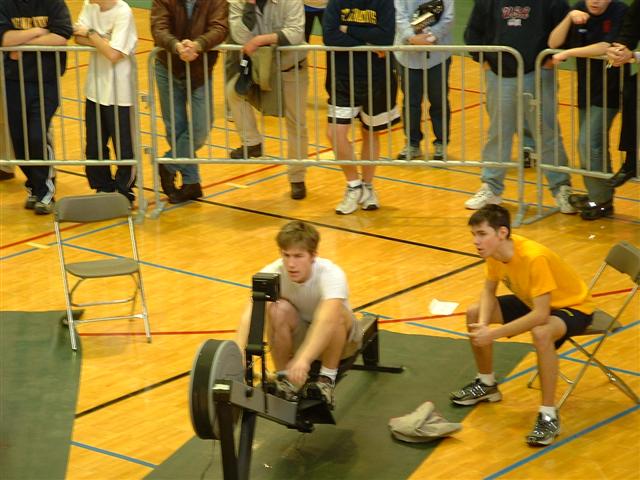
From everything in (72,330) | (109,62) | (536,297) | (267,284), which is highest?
(109,62)

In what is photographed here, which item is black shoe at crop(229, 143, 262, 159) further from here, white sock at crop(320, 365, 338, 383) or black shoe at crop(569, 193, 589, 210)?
white sock at crop(320, 365, 338, 383)

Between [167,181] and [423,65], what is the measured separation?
248 cm

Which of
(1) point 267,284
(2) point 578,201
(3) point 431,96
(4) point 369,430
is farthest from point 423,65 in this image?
(1) point 267,284

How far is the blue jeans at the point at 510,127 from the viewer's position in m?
9.91

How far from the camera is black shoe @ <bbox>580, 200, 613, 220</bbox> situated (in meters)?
→ 9.82

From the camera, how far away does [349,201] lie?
33.6 ft

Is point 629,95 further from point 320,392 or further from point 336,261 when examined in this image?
point 320,392

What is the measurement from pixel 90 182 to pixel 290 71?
6.33 feet

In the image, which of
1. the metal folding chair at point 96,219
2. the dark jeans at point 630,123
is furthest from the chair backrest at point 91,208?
the dark jeans at point 630,123

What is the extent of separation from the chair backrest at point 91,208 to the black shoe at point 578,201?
3.73m

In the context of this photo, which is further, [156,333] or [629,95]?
[629,95]

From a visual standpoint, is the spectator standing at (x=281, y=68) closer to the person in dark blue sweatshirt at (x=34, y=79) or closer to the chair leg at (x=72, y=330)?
the person in dark blue sweatshirt at (x=34, y=79)

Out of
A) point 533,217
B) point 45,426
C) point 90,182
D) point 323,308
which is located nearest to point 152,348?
point 45,426

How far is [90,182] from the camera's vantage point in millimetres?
10422
